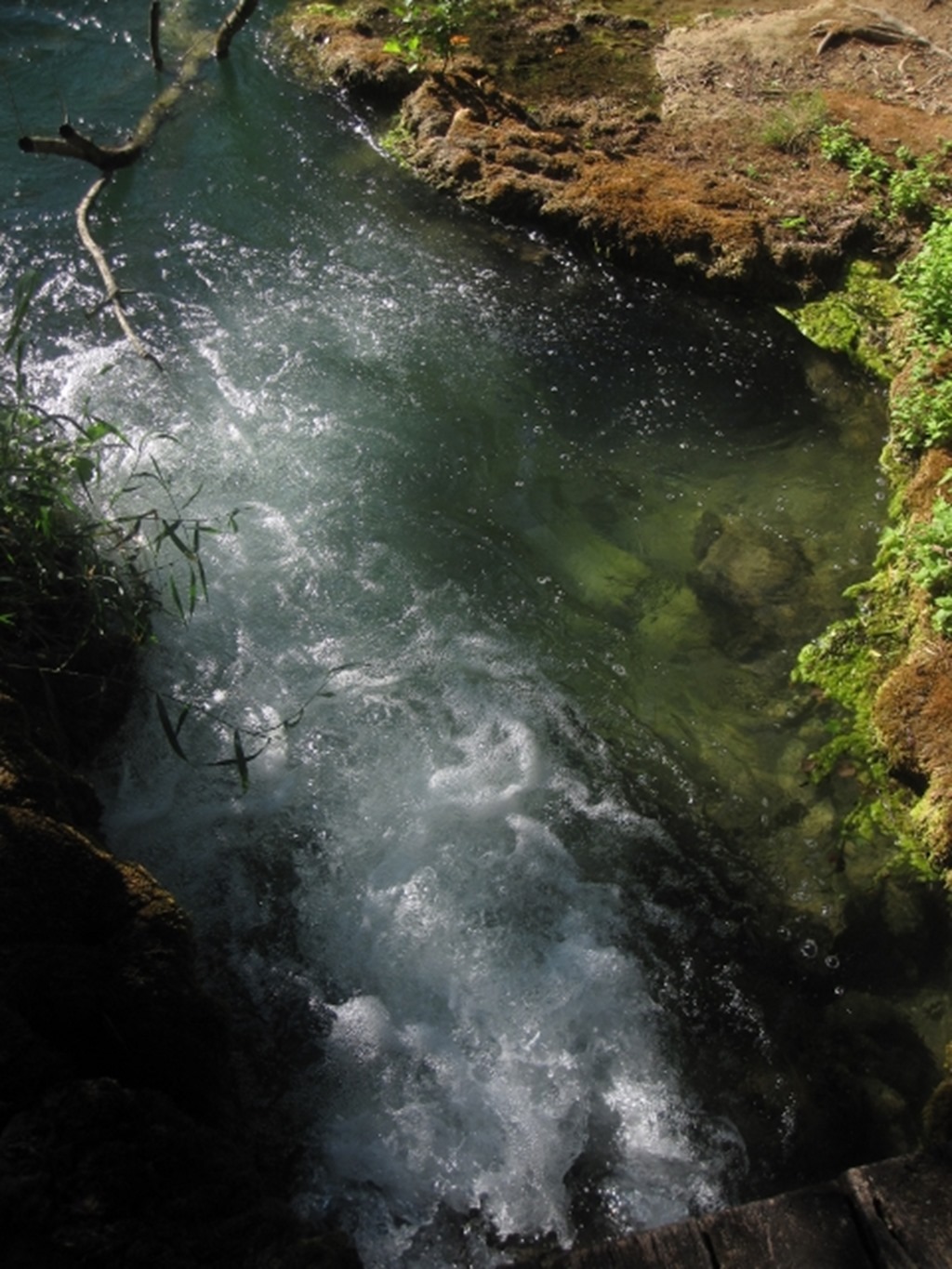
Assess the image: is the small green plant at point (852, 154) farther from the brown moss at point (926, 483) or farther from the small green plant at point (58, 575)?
the small green plant at point (58, 575)

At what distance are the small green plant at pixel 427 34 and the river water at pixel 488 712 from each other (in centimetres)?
172

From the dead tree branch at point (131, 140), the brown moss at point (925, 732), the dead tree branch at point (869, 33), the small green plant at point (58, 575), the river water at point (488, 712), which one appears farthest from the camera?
the dead tree branch at point (869, 33)

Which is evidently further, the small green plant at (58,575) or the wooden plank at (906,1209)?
the small green plant at (58,575)

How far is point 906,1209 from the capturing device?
10.9ft

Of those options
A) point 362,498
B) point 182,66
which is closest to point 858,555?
point 362,498

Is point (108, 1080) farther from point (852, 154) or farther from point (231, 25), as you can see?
point (231, 25)

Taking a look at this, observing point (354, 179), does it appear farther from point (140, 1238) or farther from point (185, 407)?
point (140, 1238)

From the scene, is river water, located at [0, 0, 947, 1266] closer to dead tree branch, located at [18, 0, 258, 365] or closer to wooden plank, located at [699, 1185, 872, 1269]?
dead tree branch, located at [18, 0, 258, 365]

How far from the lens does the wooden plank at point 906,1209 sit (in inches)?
126

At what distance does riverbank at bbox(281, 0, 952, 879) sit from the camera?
6508 millimetres

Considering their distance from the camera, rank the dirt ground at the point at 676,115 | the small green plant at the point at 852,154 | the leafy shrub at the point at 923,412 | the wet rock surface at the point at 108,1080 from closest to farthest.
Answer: the wet rock surface at the point at 108,1080, the leafy shrub at the point at 923,412, the dirt ground at the point at 676,115, the small green plant at the point at 852,154

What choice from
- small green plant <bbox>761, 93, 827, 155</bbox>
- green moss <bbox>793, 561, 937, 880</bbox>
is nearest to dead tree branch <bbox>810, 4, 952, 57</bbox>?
small green plant <bbox>761, 93, 827, 155</bbox>

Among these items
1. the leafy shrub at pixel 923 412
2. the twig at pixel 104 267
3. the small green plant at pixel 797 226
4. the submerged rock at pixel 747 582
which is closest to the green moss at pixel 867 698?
the submerged rock at pixel 747 582

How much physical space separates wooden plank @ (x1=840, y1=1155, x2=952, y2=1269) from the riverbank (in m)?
2.32
